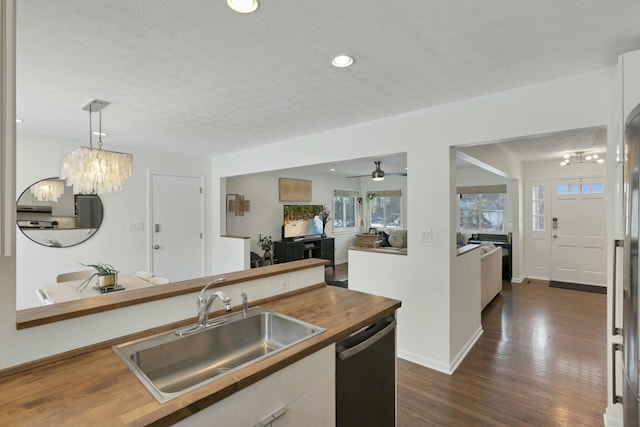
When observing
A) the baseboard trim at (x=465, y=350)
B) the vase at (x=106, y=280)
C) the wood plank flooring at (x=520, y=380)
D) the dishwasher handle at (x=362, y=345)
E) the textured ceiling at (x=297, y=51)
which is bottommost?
the wood plank flooring at (x=520, y=380)

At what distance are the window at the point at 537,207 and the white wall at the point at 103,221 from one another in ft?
20.4

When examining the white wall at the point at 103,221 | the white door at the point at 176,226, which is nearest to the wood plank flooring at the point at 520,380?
the white door at the point at 176,226

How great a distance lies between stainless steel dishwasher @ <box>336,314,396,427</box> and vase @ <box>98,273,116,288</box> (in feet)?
7.58

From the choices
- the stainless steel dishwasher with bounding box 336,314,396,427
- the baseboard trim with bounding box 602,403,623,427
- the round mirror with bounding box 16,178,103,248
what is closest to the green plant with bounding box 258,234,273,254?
the round mirror with bounding box 16,178,103,248

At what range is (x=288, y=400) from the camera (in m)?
1.23

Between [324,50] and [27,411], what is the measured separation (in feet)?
6.54

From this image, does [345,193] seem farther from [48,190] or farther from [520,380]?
[520,380]

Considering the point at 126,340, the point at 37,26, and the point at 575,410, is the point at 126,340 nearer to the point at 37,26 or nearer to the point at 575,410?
the point at 37,26

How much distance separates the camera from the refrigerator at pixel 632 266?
129 centimetres

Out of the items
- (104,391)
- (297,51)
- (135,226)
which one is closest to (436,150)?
(297,51)

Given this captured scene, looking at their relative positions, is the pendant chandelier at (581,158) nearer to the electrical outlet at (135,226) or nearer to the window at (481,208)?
the window at (481,208)

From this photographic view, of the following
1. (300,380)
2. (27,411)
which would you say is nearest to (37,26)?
(27,411)

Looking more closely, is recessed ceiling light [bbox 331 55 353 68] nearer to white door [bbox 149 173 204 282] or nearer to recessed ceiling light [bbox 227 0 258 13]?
recessed ceiling light [bbox 227 0 258 13]

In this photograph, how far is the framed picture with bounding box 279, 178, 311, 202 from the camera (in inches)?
277
